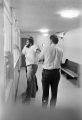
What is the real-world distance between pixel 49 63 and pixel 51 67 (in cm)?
4

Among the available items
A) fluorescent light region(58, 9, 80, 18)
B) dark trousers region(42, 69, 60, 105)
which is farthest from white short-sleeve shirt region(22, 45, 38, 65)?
fluorescent light region(58, 9, 80, 18)

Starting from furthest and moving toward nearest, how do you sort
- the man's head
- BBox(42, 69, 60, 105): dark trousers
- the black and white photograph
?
1. BBox(42, 69, 60, 105): dark trousers
2. the man's head
3. the black and white photograph

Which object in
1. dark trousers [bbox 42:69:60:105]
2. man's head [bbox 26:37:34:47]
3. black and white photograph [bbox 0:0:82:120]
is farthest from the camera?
dark trousers [bbox 42:69:60:105]

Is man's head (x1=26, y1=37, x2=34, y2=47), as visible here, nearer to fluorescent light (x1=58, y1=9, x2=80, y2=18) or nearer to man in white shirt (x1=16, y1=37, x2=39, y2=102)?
man in white shirt (x1=16, y1=37, x2=39, y2=102)

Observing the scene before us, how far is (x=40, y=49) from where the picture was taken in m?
0.90

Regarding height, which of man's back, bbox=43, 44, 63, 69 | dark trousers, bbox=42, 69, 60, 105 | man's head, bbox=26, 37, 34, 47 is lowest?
dark trousers, bbox=42, 69, 60, 105

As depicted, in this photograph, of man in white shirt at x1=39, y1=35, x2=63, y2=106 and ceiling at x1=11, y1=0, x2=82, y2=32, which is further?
man in white shirt at x1=39, y1=35, x2=63, y2=106

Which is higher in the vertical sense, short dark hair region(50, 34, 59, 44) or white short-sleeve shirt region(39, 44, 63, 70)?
short dark hair region(50, 34, 59, 44)

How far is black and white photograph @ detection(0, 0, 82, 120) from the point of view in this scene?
0.68 meters

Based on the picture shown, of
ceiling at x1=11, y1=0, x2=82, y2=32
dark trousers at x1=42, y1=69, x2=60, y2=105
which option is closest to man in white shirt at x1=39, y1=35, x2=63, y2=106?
dark trousers at x1=42, y1=69, x2=60, y2=105

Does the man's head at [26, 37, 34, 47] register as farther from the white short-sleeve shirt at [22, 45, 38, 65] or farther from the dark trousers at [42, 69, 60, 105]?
the dark trousers at [42, 69, 60, 105]

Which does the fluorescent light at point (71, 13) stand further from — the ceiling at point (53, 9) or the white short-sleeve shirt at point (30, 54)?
the white short-sleeve shirt at point (30, 54)

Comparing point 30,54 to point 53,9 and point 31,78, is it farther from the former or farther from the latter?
point 53,9

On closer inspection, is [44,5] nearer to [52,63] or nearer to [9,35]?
[52,63]
